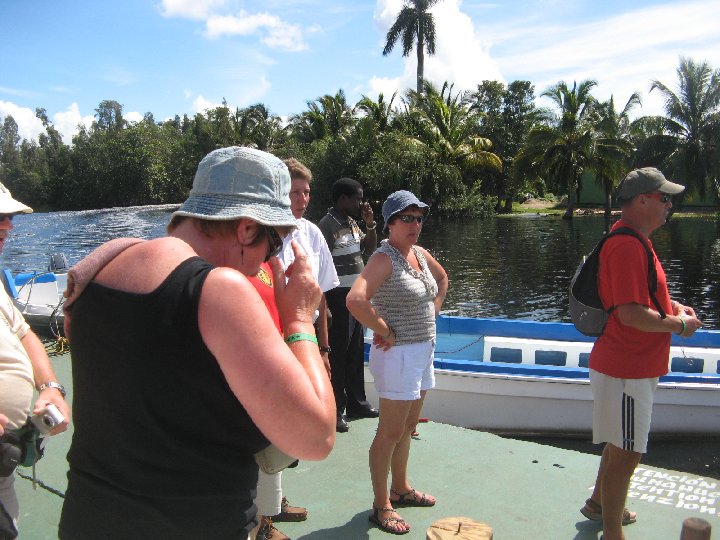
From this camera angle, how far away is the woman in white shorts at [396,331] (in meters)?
3.20

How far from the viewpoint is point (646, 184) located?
9.82ft

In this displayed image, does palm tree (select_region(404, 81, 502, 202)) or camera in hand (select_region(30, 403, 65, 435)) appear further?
palm tree (select_region(404, 81, 502, 202))

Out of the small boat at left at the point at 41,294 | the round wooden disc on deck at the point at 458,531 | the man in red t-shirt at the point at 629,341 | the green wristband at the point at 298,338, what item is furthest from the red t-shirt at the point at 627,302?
the small boat at left at the point at 41,294

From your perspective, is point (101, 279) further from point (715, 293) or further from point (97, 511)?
point (715, 293)

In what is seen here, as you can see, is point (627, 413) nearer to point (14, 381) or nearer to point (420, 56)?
point (14, 381)

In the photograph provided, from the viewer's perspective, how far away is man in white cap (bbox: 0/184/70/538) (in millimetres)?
2137

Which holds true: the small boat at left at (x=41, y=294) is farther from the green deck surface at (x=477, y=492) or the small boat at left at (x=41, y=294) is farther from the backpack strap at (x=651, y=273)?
the backpack strap at (x=651, y=273)

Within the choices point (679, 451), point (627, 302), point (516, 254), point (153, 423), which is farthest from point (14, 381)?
point (516, 254)

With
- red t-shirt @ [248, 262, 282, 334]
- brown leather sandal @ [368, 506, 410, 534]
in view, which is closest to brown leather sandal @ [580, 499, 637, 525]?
brown leather sandal @ [368, 506, 410, 534]

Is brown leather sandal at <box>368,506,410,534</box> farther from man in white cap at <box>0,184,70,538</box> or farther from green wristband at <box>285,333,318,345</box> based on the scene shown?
green wristband at <box>285,333,318,345</box>

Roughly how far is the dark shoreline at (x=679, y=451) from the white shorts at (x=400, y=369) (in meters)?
3.58

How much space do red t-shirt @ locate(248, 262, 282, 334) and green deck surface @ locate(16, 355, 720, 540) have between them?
81.3 inches

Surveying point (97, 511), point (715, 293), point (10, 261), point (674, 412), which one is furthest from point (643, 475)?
point (10, 261)

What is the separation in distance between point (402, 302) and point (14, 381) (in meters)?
1.82
